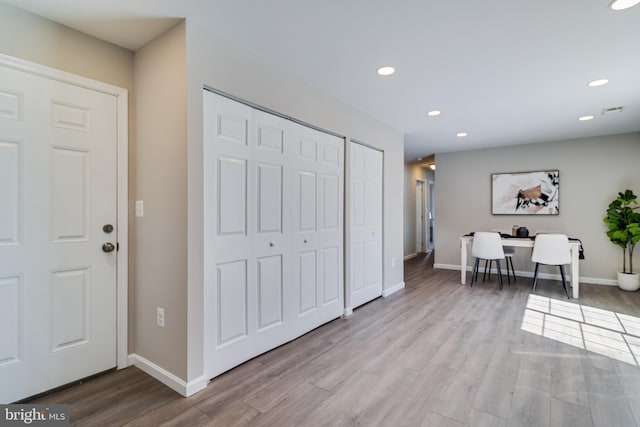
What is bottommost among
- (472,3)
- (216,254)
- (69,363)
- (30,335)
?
(69,363)

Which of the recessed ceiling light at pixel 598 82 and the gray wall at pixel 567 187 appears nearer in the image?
the recessed ceiling light at pixel 598 82

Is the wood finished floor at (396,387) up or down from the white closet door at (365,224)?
down

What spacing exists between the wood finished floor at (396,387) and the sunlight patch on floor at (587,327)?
17cm

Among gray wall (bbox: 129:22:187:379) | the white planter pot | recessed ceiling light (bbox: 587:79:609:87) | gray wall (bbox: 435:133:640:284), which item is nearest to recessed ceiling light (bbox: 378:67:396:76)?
gray wall (bbox: 129:22:187:379)

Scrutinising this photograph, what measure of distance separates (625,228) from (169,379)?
626cm

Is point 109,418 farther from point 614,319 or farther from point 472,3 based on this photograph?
point 614,319

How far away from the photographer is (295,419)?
177cm

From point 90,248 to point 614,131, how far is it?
693cm

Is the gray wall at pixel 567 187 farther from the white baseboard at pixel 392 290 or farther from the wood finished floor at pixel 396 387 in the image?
the wood finished floor at pixel 396 387

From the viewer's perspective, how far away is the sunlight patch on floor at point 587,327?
8.83ft

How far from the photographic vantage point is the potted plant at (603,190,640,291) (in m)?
4.66

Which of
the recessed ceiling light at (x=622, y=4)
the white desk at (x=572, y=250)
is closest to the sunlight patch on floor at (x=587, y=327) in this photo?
the white desk at (x=572, y=250)

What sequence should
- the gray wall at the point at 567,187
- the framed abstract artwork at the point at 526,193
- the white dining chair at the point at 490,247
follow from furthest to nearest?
the framed abstract artwork at the point at 526,193
the gray wall at the point at 567,187
the white dining chair at the point at 490,247

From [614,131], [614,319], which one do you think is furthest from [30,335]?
[614,131]
